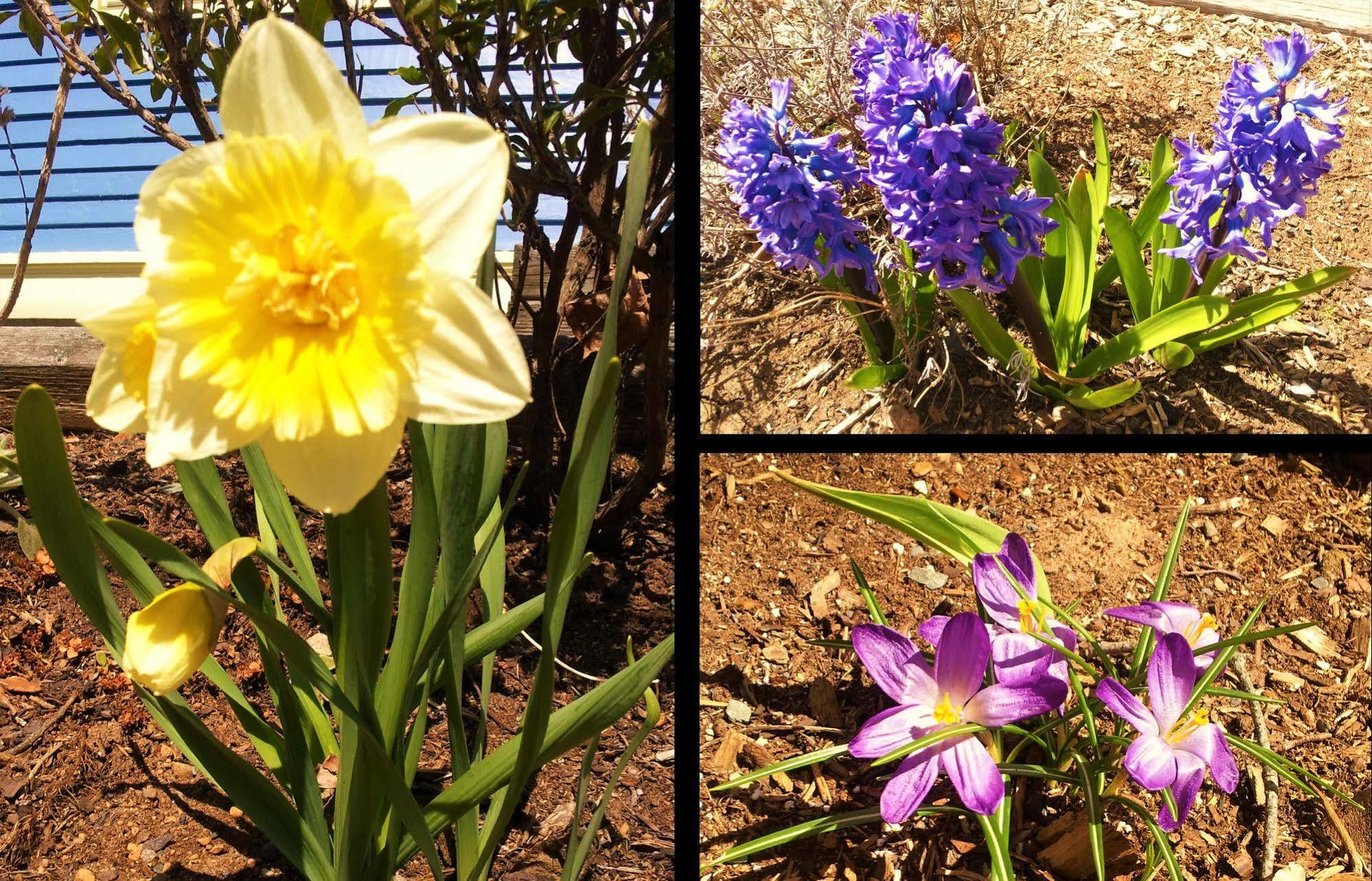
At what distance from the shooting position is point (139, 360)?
49cm

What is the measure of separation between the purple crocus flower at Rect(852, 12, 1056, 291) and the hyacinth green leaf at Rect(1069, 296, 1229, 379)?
0.30m

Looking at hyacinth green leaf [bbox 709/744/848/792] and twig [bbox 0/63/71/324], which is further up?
twig [bbox 0/63/71/324]

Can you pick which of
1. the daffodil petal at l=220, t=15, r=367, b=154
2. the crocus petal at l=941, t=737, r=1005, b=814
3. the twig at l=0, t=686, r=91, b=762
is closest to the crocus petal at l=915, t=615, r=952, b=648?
the crocus petal at l=941, t=737, r=1005, b=814

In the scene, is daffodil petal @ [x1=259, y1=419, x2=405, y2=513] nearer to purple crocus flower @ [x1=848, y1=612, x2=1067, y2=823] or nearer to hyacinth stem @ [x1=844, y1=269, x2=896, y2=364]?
purple crocus flower @ [x1=848, y1=612, x2=1067, y2=823]

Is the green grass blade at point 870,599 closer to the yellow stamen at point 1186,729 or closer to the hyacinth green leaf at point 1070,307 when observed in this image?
the yellow stamen at point 1186,729

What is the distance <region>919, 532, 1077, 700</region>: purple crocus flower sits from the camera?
0.89 meters

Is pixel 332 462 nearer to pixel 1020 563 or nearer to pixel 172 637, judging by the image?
pixel 172 637

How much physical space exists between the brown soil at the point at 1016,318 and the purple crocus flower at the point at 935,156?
31cm

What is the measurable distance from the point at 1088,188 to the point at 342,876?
126 cm

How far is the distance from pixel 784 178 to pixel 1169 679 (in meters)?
0.65

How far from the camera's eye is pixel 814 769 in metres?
1.05

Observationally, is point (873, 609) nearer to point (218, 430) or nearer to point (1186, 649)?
point (1186, 649)

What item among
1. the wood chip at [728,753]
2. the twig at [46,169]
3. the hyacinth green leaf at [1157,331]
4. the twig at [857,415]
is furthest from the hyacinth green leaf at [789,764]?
the twig at [46,169]

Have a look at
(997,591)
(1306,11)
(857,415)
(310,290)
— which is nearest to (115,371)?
(310,290)
